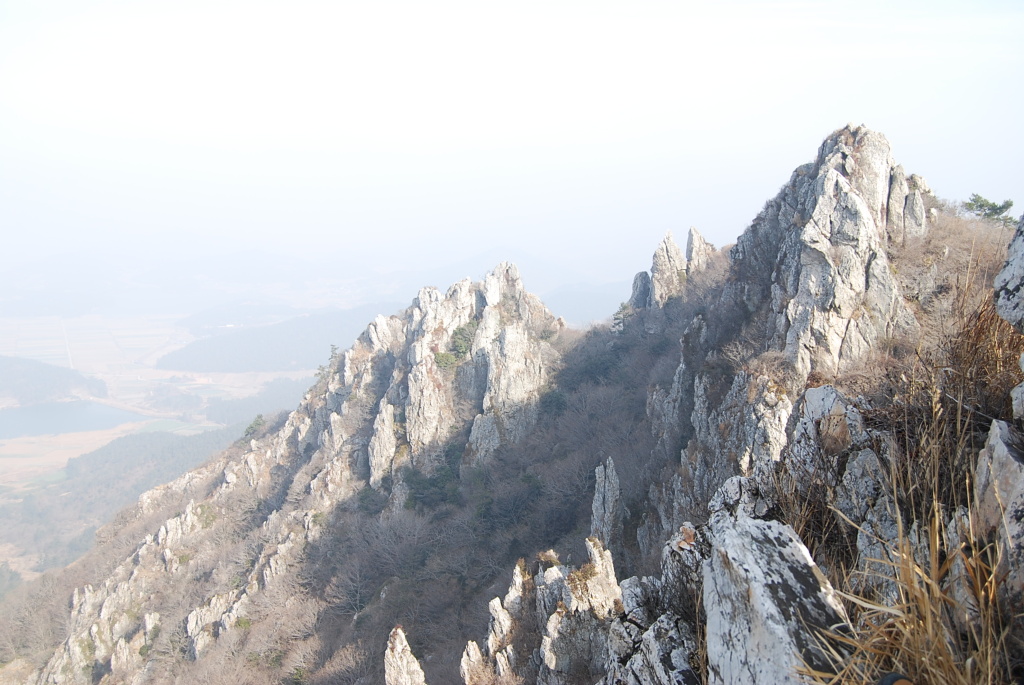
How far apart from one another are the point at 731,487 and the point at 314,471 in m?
43.3

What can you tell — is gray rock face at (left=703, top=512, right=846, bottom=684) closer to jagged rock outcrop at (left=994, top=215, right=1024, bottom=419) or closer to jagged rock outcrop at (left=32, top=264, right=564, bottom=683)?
jagged rock outcrop at (left=994, top=215, right=1024, bottom=419)

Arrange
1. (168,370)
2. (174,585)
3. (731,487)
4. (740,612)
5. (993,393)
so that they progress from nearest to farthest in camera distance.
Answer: (740,612), (993,393), (731,487), (174,585), (168,370)

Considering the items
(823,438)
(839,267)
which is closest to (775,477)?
(823,438)

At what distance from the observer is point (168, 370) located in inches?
7830

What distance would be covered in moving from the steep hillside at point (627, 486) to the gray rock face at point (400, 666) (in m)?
0.11

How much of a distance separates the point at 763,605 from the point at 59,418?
687ft

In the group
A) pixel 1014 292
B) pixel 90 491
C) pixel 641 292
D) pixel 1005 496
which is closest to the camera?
pixel 1005 496

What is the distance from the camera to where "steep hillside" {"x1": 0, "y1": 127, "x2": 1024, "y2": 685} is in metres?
3.64

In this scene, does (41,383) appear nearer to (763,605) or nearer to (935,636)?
(763,605)

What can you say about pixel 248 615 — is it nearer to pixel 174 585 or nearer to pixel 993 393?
pixel 174 585

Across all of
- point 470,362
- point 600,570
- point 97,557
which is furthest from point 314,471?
point 600,570

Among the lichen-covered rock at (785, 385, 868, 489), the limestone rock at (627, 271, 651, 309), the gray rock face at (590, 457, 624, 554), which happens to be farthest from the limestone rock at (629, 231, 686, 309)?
the lichen-covered rock at (785, 385, 868, 489)

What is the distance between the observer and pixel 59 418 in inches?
6506

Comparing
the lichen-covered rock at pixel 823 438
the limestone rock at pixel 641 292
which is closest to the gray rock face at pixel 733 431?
the lichen-covered rock at pixel 823 438
